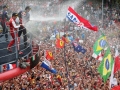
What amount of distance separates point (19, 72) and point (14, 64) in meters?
0.31

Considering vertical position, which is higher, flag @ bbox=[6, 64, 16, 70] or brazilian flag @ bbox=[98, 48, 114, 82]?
flag @ bbox=[6, 64, 16, 70]

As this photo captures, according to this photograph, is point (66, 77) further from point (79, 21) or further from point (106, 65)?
point (106, 65)

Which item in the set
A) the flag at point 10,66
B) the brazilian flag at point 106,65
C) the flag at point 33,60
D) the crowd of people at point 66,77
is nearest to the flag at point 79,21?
the crowd of people at point 66,77

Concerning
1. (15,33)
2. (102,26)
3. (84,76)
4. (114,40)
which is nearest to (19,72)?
(15,33)

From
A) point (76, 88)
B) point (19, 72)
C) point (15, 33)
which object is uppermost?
point (15, 33)


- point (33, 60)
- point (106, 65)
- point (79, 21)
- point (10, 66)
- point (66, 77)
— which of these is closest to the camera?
point (10, 66)

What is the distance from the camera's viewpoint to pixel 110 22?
35.2 meters

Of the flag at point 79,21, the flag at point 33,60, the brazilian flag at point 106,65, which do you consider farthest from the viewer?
the flag at point 79,21

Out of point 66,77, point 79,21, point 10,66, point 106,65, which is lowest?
point 66,77

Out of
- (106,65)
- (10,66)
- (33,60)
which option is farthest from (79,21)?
(10,66)

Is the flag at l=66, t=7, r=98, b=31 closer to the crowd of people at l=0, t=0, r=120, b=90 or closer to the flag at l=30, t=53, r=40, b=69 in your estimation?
the crowd of people at l=0, t=0, r=120, b=90

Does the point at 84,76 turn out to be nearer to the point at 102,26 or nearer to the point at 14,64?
the point at 14,64

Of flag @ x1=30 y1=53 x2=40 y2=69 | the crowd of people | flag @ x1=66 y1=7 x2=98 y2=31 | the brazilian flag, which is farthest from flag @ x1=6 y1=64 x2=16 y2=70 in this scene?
flag @ x1=66 y1=7 x2=98 y2=31

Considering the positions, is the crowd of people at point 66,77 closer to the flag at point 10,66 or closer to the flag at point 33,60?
the flag at point 33,60
